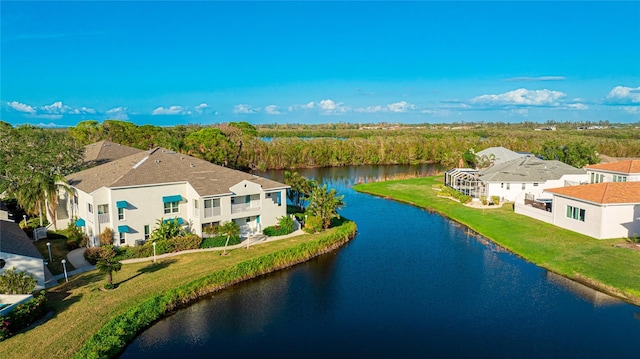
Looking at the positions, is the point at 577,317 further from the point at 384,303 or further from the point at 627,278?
the point at 384,303

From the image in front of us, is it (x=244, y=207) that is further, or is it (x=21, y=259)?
(x=244, y=207)

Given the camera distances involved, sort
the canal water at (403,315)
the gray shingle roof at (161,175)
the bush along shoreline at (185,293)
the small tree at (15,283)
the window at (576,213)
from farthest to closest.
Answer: the window at (576,213) < the gray shingle roof at (161,175) < the small tree at (15,283) < the canal water at (403,315) < the bush along shoreline at (185,293)

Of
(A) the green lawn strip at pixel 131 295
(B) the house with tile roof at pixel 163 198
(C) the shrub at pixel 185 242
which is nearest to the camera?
(A) the green lawn strip at pixel 131 295

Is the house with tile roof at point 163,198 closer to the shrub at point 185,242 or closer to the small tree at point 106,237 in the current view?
the small tree at point 106,237

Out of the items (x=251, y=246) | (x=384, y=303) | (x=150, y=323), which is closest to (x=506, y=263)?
(x=384, y=303)

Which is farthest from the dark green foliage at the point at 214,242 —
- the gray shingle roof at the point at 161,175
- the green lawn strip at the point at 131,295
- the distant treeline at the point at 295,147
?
the distant treeline at the point at 295,147

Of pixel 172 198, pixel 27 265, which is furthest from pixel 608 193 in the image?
pixel 27 265

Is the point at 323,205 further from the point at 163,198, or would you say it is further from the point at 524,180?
the point at 524,180
